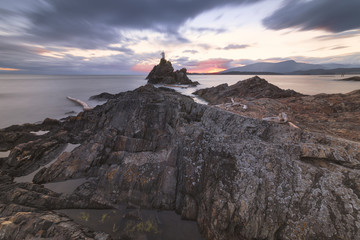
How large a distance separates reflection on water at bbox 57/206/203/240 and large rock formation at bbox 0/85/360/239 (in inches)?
17.4

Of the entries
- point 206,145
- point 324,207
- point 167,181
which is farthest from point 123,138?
point 324,207

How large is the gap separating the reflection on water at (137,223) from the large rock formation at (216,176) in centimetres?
44

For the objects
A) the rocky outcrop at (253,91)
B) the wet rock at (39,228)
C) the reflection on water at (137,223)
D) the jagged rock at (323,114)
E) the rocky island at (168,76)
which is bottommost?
the reflection on water at (137,223)

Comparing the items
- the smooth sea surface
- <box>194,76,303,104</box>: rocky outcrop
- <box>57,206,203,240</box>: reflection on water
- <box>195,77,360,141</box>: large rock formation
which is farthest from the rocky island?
<box>57,206,203,240</box>: reflection on water

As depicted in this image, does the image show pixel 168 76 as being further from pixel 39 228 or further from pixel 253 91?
pixel 39 228

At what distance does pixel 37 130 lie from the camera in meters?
18.5

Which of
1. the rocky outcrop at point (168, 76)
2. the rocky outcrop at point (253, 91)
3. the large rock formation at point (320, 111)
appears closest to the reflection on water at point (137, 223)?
the large rock formation at point (320, 111)

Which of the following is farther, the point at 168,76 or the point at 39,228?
the point at 168,76

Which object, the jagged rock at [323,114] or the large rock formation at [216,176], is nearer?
the large rock formation at [216,176]

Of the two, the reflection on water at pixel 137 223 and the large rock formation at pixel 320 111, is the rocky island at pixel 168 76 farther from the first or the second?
the reflection on water at pixel 137 223

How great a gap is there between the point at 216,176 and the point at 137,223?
4.82 metres

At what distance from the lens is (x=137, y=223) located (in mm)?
7574

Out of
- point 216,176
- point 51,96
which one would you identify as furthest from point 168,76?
point 216,176

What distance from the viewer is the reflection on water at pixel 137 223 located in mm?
7195
